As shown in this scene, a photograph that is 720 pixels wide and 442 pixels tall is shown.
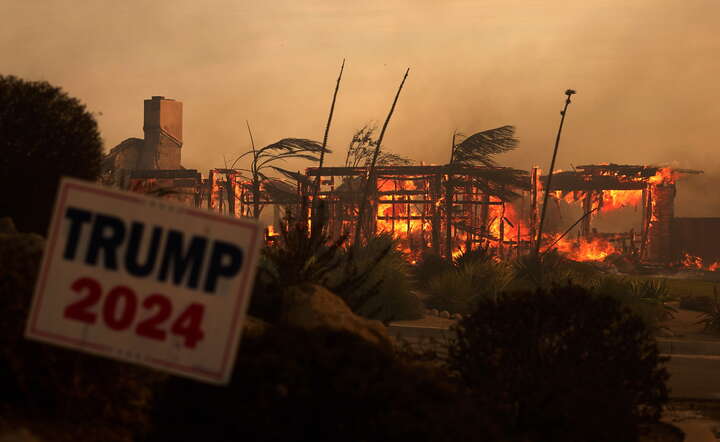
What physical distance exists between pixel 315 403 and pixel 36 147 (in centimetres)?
486

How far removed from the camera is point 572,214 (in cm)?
→ 8294

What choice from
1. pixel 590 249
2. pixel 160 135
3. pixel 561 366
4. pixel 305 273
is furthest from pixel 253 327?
pixel 160 135

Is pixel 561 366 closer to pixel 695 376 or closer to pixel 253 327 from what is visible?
pixel 253 327

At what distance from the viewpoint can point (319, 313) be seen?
6.54 m

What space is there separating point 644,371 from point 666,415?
206 centimetres

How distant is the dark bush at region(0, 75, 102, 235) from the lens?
7.97 metres

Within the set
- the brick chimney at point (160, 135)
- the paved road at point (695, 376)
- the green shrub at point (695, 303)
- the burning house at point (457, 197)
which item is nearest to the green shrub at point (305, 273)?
the paved road at point (695, 376)

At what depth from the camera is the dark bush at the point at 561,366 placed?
19.1 feet

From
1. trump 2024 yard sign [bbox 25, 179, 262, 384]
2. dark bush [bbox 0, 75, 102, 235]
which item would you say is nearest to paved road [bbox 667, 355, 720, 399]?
dark bush [bbox 0, 75, 102, 235]

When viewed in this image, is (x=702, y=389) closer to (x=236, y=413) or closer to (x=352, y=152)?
(x=236, y=413)

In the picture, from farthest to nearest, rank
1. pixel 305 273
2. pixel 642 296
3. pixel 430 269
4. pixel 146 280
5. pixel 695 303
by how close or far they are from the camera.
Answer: pixel 430 269 → pixel 695 303 → pixel 642 296 → pixel 305 273 → pixel 146 280

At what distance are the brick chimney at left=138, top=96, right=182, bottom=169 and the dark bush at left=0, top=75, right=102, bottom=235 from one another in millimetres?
44826

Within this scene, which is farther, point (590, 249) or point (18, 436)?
point (590, 249)

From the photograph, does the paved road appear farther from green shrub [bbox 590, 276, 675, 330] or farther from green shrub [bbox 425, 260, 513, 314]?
green shrub [bbox 425, 260, 513, 314]
